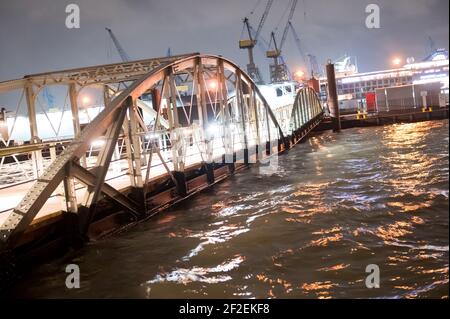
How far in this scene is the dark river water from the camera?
5879mm

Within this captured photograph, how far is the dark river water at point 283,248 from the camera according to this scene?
588 centimetres

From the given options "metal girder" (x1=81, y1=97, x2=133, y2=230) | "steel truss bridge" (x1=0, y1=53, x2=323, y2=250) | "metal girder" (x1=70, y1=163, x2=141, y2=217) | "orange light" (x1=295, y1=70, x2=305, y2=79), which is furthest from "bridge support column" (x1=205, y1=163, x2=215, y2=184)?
"orange light" (x1=295, y1=70, x2=305, y2=79)

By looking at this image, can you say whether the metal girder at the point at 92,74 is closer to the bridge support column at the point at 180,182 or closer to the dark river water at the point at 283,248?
the bridge support column at the point at 180,182

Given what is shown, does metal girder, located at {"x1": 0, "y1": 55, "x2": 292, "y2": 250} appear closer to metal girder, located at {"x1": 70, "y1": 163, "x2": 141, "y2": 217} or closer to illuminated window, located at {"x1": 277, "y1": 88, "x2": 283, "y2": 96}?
metal girder, located at {"x1": 70, "y1": 163, "x2": 141, "y2": 217}

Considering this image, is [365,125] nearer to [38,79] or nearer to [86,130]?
[38,79]

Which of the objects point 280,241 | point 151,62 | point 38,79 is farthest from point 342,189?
point 38,79

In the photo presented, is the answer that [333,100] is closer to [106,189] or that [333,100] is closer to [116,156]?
[116,156]

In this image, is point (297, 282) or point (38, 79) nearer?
point (297, 282)

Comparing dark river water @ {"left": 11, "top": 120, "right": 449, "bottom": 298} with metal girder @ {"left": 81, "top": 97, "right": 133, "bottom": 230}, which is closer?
dark river water @ {"left": 11, "top": 120, "right": 449, "bottom": 298}

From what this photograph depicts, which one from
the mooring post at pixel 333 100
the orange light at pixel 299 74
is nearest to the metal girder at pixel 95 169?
the mooring post at pixel 333 100

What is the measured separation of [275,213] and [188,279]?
13.2ft

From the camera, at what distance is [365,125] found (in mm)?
36188

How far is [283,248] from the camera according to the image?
743cm

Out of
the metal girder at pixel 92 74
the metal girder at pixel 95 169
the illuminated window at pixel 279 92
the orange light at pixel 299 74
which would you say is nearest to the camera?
the metal girder at pixel 95 169
